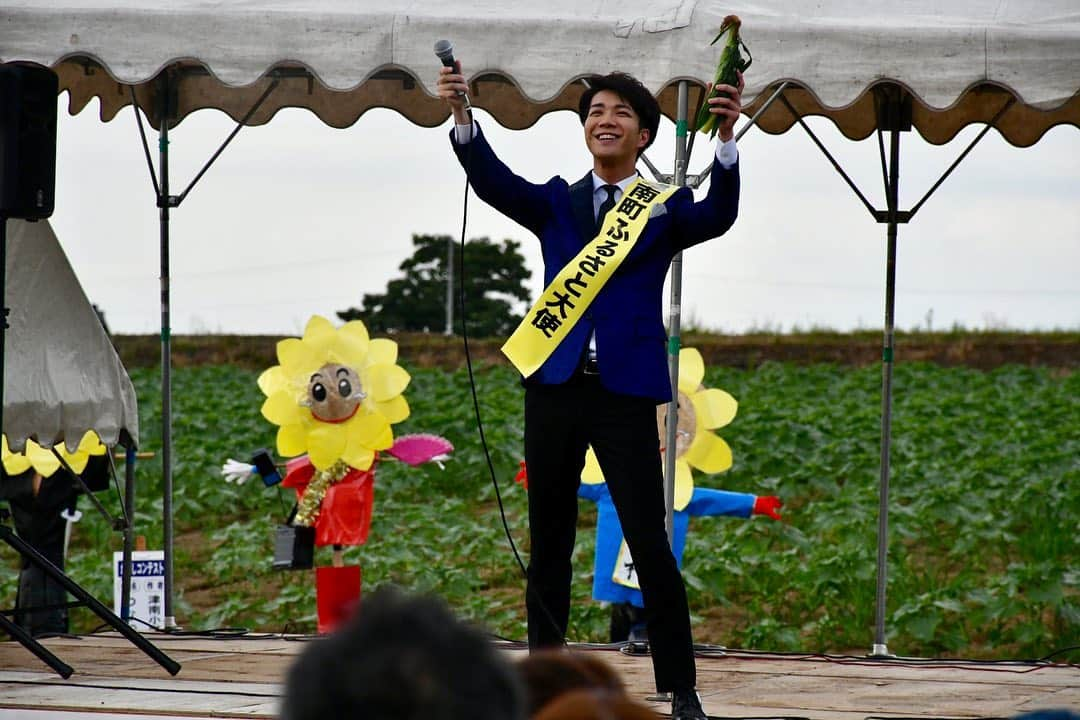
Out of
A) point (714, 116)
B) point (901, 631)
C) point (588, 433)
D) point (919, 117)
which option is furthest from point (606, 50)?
point (901, 631)

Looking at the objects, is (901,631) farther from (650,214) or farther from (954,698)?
(650,214)

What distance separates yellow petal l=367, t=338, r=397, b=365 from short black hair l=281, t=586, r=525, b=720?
5896 mm

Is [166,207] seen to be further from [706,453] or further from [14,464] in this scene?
[706,453]

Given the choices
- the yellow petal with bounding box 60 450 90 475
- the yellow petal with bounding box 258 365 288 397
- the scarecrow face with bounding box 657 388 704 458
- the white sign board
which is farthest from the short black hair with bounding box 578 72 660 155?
the yellow petal with bounding box 60 450 90 475

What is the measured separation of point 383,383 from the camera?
7.23 metres

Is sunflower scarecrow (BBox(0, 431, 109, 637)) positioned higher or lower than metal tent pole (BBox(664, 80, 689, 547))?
lower

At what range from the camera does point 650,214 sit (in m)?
4.21

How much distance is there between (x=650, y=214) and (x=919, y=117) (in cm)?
307

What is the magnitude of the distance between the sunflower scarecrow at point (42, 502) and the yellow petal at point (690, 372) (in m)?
3.10

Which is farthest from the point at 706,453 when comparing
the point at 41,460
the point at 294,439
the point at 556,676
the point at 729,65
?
the point at 556,676

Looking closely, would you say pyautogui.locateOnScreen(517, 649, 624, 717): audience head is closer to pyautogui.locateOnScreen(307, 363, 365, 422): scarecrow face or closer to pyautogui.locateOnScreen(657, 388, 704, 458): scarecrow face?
pyautogui.locateOnScreen(657, 388, 704, 458): scarecrow face

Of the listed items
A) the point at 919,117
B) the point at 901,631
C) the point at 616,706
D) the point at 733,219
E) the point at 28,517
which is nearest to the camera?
the point at 616,706

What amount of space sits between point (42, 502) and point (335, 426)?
2.13m

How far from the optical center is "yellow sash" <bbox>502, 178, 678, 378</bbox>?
418cm
